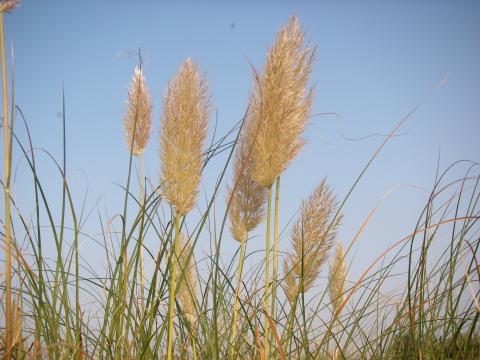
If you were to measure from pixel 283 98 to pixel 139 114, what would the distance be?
1164 millimetres

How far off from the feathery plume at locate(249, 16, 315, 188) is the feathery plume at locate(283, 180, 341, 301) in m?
0.59

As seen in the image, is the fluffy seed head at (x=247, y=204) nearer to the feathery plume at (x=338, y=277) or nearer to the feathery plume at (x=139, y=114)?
the feathery plume at (x=139, y=114)

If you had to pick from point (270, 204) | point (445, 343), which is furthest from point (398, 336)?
point (270, 204)

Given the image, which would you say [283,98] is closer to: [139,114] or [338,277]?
[139,114]

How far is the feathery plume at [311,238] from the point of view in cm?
320

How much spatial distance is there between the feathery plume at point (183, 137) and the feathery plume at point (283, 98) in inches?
13.6

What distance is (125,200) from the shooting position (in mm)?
2699

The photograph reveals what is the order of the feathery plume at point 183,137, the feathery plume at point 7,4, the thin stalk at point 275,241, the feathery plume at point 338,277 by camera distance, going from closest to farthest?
the feathery plume at point 7,4 → the feathery plume at point 183,137 → the thin stalk at point 275,241 → the feathery plume at point 338,277

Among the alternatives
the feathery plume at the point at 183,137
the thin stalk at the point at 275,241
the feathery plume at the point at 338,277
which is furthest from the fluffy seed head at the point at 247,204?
the feathery plume at the point at 338,277

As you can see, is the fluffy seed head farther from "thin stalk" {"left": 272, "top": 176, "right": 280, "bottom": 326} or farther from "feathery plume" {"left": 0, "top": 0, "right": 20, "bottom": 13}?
"feathery plume" {"left": 0, "top": 0, "right": 20, "bottom": 13}

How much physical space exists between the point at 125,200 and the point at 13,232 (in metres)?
0.77

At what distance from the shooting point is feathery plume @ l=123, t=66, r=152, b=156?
3.28 meters

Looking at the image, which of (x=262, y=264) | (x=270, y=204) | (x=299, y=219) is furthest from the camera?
(x=262, y=264)

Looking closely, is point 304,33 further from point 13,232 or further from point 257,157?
point 13,232
